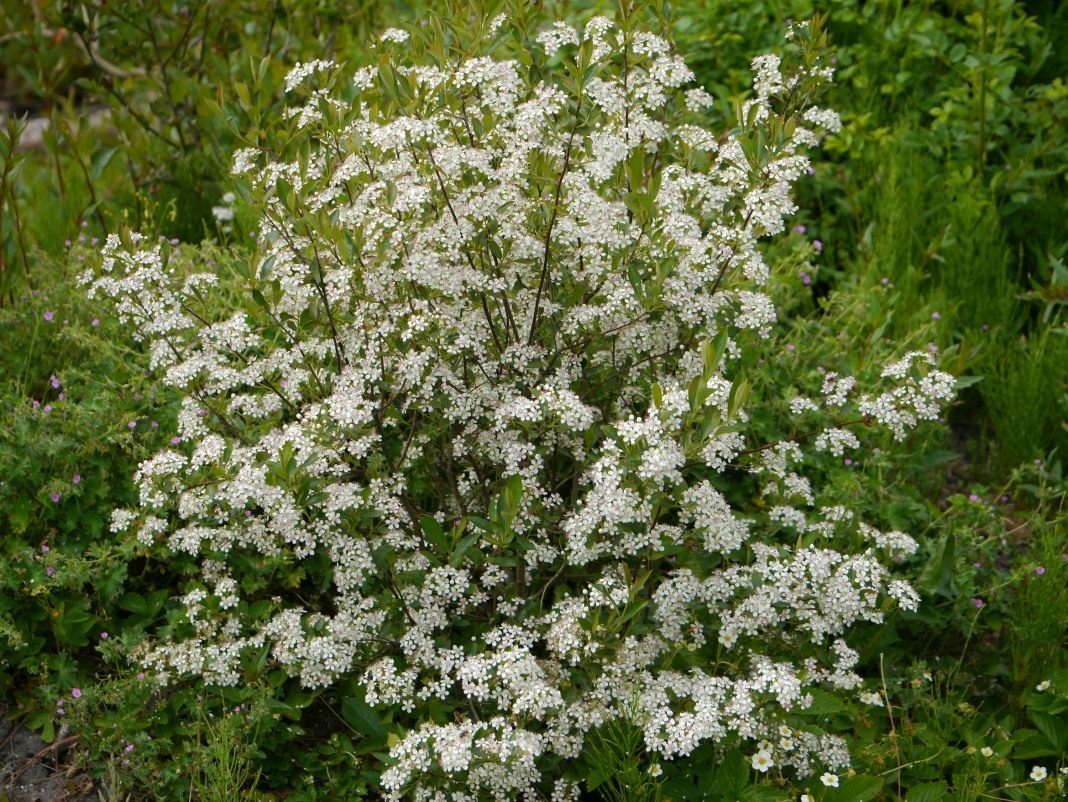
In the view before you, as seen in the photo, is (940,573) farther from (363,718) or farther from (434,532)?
(363,718)

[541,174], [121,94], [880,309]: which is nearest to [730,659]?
[541,174]

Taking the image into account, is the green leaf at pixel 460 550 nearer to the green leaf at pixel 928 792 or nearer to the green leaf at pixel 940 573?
the green leaf at pixel 928 792

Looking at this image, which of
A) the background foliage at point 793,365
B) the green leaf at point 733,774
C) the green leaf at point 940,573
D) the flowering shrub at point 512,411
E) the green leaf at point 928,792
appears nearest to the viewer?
the flowering shrub at point 512,411

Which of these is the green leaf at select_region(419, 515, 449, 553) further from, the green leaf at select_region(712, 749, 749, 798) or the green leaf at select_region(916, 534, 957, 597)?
the green leaf at select_region(916, 534, 957, 597)

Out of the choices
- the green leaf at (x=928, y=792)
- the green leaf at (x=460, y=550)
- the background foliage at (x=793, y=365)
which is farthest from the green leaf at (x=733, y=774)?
the green leaf at (x=460, y=550)

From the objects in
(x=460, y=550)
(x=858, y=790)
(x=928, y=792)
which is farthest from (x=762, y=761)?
(x=460, y=550)

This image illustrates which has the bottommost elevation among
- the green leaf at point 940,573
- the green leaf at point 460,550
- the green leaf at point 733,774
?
the green leaf at point 733,774

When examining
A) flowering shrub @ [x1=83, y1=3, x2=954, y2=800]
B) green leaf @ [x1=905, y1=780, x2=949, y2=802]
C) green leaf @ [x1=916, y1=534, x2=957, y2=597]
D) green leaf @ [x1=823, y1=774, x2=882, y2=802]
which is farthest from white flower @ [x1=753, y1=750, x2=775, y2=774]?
green leaf @ [x1=916, y1=534, x2=957, y2=597]

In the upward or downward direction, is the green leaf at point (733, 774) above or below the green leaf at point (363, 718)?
below
